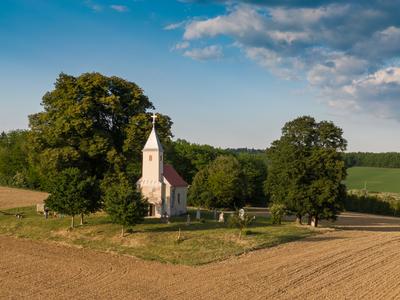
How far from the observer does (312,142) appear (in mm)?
53281

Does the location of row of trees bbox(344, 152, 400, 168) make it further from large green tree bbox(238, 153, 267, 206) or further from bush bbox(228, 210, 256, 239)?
bush bbox(228, 210, 256, 239)

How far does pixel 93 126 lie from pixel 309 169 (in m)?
22.9

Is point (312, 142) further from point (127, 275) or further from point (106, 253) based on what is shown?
point (127, 275)

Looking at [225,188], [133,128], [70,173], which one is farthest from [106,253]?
[225,188]

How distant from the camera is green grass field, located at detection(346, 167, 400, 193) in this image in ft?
397

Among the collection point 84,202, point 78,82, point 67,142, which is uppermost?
point 78,82

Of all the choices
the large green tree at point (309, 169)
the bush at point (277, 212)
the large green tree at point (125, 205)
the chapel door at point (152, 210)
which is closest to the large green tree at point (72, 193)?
the large green tree at point (125, 205)

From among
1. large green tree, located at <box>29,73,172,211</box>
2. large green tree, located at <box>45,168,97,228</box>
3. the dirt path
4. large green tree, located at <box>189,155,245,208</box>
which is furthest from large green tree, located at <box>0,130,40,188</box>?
the dirt path

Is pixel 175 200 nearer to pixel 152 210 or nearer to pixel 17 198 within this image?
pixel 152 210

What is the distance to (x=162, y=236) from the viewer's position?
39531mm

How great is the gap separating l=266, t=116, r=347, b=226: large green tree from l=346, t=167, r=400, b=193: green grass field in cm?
6980

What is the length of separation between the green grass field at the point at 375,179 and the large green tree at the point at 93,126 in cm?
8297

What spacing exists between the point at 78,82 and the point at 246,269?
27345 millimetres

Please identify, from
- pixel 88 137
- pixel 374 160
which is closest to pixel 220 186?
pixel 88 137
